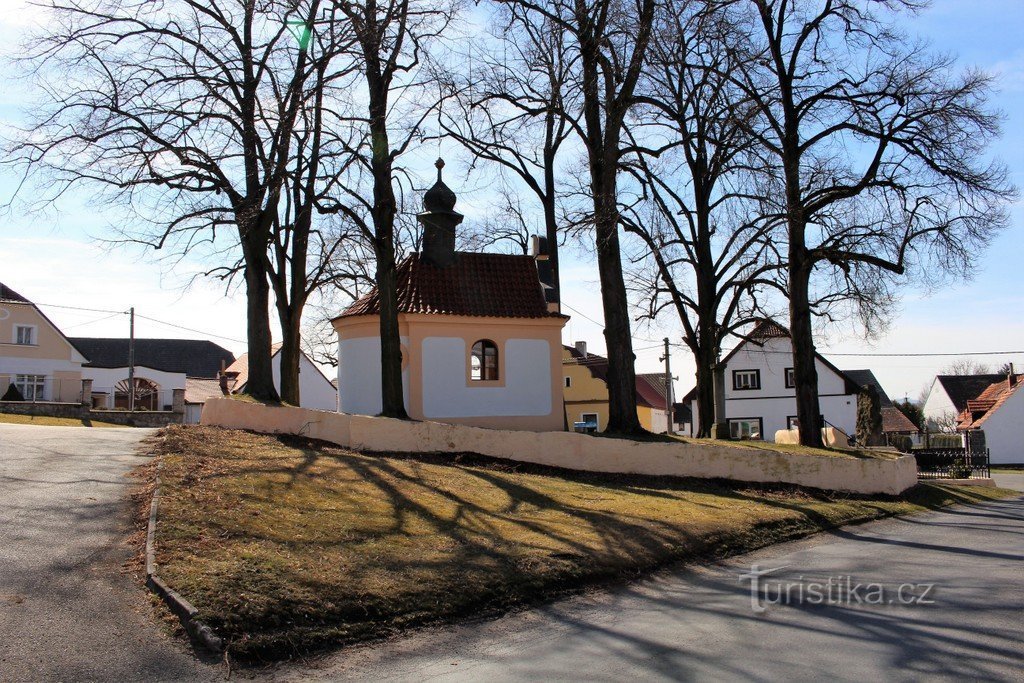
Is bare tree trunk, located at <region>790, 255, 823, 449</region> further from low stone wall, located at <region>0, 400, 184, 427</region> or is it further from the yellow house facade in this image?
the yellow house facade

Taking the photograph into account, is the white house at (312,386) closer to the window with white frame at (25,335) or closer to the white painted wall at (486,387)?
the window with white frame at (25,335)

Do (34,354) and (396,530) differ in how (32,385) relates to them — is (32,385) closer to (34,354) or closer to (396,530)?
(34,354)

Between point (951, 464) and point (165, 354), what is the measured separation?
59623mm

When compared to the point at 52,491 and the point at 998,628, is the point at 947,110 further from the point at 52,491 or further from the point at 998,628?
the point at 52,491

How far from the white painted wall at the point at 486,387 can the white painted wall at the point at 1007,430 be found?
1392 inches

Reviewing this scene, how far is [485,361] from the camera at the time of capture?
2564 centimetres

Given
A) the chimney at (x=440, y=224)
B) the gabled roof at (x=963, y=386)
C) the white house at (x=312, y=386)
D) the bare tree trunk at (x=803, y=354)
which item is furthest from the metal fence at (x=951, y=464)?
the gabled roof at (x=963, y=386)

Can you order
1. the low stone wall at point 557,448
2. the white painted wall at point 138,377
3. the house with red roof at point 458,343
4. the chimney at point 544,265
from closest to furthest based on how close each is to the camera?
the low stone wall at point 557,448 → the house with red roof at point 458,343 → the chimney at point 544,265 → the white painted wall at point 138,377

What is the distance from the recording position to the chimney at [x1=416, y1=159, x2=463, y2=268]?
1061 inches

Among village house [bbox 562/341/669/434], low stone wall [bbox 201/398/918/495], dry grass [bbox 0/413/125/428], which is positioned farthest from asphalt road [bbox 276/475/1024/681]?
village house [bbox 562/341/669/434]

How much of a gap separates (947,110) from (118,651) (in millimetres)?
20844

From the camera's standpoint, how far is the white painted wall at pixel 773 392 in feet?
163

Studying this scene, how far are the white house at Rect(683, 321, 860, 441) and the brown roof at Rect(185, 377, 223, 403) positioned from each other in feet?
109

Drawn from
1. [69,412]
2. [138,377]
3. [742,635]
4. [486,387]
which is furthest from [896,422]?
[742,635]
